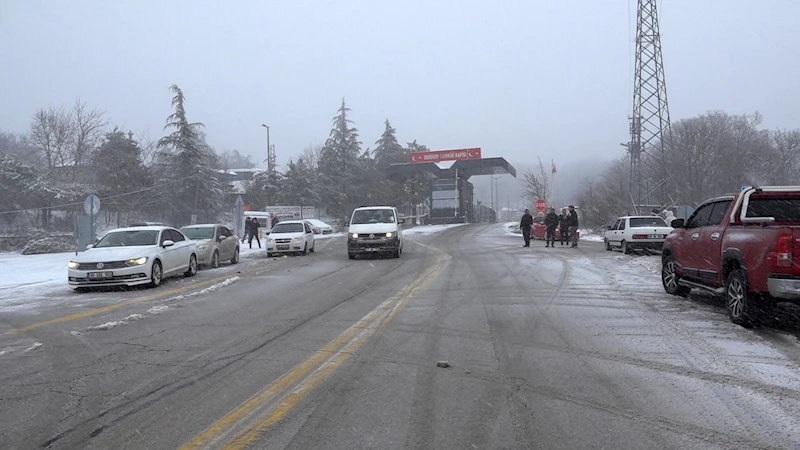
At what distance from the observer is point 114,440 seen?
12.9ft

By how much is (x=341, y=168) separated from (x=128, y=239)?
52.2 meters

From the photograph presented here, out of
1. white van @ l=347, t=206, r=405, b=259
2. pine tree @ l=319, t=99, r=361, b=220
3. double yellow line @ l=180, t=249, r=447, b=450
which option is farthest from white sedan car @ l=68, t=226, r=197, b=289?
pine tree @ l=319, t=99, r=361, b=220

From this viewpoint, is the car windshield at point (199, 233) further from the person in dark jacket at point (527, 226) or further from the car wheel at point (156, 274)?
the person in dark jacket at point (527, 226)

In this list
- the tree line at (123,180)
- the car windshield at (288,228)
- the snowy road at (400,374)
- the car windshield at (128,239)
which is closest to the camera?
the snowy road at (400,374)

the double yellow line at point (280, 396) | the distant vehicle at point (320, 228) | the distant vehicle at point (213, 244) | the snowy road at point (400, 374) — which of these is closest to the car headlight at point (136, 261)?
the snowy road at point (400, 374)

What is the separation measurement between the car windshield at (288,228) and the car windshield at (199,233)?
466cm

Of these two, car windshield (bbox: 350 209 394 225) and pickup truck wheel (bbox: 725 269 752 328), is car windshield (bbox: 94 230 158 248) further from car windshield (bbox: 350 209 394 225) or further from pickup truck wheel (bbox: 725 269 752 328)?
pickup truck wheel (bbox: 725 269 752 328)

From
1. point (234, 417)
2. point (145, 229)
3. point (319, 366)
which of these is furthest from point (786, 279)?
point (145, 229)

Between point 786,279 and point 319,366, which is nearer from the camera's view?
point 319,366

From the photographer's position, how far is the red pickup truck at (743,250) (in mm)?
6766

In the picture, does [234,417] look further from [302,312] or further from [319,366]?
[302,312]

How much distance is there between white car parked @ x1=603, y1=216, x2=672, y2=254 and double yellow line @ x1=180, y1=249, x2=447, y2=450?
601 inches

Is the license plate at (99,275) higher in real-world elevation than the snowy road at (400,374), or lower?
higher

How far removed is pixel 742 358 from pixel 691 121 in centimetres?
5339
